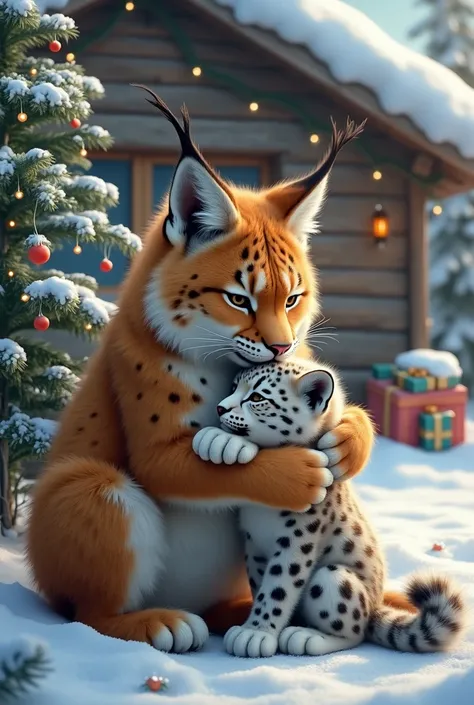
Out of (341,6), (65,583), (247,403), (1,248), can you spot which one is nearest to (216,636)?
(65,583)

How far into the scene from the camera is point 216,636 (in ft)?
9.55

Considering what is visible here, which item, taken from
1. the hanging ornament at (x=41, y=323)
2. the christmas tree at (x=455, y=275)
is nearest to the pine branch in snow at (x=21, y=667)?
the hanging ornament at (x=41, y=323)

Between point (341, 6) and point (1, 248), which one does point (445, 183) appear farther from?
point (1, 248)

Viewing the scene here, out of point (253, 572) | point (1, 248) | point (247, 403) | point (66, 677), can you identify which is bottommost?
point (66, 677)

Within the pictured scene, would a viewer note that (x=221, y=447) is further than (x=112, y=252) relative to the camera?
No

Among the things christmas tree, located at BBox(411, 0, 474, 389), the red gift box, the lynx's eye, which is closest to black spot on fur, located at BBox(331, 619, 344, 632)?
the lynx's eye

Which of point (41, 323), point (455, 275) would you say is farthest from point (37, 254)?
point (455, 275)

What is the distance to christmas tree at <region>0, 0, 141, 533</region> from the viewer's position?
13.2 feet

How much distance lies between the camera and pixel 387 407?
717 centimetres

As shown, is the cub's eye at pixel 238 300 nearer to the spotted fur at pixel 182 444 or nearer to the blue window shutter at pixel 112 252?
the spotted fur at pixel 182 444

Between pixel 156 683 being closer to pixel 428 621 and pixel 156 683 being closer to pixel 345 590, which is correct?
pixel 345 590

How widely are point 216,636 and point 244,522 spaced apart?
0.43 metres

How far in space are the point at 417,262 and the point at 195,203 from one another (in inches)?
197

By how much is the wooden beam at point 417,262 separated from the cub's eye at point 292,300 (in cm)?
482
